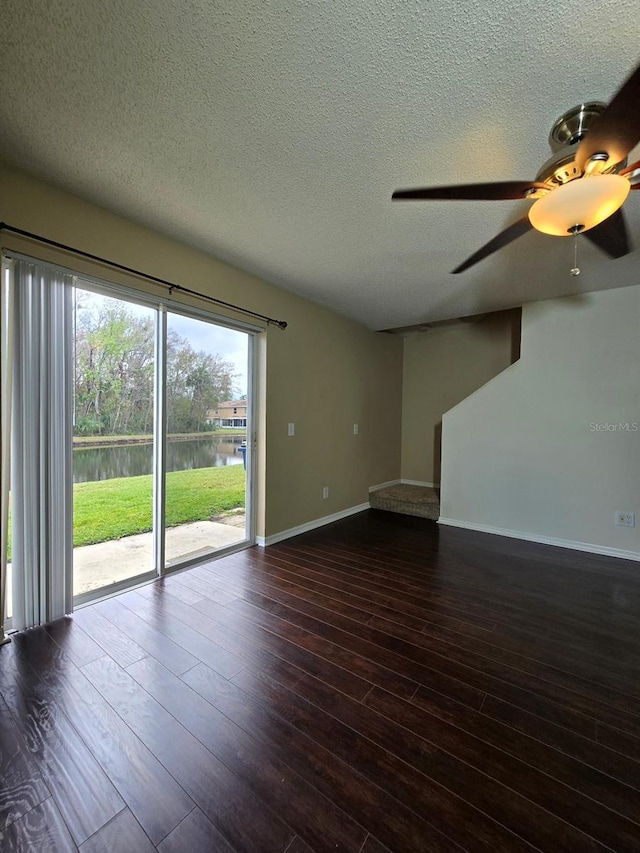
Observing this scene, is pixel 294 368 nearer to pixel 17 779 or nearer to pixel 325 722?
Result: pixel 325 722

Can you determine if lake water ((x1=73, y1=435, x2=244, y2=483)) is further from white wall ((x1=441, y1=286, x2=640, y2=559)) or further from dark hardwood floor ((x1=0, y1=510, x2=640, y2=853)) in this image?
white wall ((x1=441, y1=286, x2=640, y2=559))

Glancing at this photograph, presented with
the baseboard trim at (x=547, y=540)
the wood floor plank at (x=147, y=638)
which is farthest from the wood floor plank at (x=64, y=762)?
the baseboard trim at (x=547, y=540)

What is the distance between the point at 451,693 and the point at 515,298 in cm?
359

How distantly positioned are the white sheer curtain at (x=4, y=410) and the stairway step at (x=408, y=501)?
3929mm

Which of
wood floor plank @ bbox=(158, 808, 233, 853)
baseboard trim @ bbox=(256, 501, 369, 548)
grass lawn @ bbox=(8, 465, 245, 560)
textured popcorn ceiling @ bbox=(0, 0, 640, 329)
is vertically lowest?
wood floor plank @ bbox=(158, 808, 233, 853)

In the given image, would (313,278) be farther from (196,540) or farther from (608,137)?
(196,540)

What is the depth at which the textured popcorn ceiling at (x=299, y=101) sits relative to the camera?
3.67 ft

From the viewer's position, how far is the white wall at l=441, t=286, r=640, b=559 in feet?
10.7

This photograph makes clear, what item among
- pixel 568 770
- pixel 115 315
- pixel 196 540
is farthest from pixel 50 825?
pixel 115 315

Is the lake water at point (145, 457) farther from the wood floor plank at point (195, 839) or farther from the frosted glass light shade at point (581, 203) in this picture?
the frosted glass light shade at point (581, 203)

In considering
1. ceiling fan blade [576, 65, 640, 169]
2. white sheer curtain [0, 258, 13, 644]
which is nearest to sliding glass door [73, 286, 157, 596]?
white sheer curtain [0, 258, 13, 644]

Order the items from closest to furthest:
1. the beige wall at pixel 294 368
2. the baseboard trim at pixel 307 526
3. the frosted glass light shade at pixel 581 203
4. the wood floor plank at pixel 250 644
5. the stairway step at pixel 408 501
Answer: the frosted glass light shade at pixel 581 203 → the wood floor plank at pixel 250 644 → the beige wall at pixel 294 368 → the baseboard trim at pixel 307 526 → the stairway step at pixel 408 501

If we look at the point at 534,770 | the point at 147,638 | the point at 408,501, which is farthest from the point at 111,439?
the point at 408,501

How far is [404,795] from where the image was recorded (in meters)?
1.16
